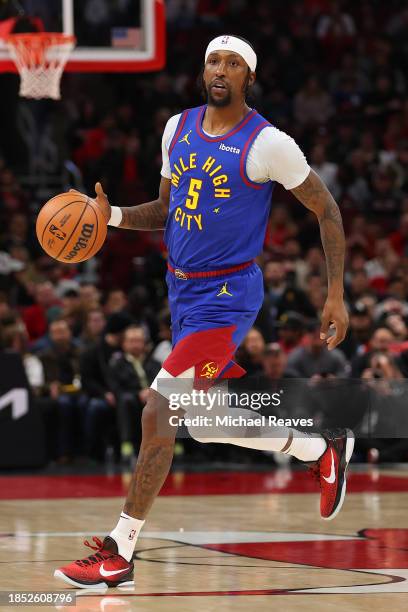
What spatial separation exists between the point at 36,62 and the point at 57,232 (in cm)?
458

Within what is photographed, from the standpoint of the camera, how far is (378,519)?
8727mm

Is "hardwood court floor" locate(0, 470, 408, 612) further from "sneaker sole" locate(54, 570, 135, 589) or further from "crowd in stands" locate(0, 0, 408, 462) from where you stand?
"crowd in stands" locate(0, 0, 408, 462)

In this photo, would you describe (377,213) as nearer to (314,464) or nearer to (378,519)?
(378,519)

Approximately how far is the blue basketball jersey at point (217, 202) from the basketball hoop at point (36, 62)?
4.56 metres

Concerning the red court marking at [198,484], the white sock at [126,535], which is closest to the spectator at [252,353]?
the red court marking at [198,484]

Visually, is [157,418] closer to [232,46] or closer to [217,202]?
[217,202]

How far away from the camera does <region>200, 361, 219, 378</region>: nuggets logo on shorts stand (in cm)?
634

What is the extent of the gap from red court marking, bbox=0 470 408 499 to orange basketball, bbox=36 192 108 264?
4062 mm

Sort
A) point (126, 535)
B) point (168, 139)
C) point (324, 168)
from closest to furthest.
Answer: point (126, 535)
point (168, 139)
point (324, 168)

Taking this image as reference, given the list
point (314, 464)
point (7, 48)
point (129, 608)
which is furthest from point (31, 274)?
point (129, 608)

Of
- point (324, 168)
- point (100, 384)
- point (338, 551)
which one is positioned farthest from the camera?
point (324, 168)

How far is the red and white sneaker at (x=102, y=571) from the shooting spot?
6023 millimetres

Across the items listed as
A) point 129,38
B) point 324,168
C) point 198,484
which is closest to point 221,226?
point 198,484

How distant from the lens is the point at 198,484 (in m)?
11.3
